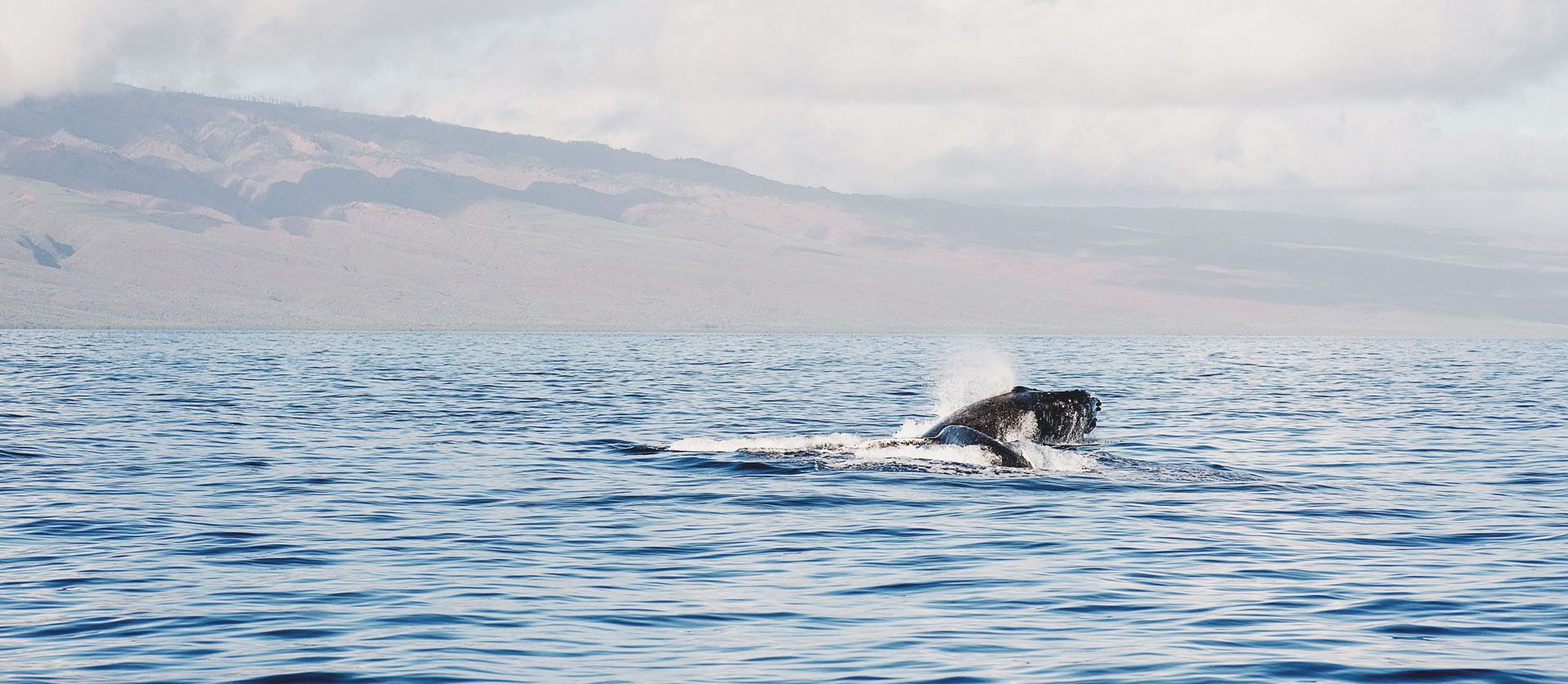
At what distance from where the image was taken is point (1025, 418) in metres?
26.9

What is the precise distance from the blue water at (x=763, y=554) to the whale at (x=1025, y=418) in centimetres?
100

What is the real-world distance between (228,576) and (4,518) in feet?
18.9

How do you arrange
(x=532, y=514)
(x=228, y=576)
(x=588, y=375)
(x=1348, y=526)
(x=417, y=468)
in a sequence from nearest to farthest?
(x=228, y=576)
(x=1348, y=526)
(x=532, y=514)
(x=417, y=468)
(x=588, y=375)

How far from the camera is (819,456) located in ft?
85.8

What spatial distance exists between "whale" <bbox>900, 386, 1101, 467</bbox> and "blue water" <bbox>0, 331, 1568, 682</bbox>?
39.3 inches

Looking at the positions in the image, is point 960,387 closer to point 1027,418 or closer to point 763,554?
point 1027,418

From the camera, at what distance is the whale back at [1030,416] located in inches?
1052

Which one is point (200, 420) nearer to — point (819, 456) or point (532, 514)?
point (819, 456)

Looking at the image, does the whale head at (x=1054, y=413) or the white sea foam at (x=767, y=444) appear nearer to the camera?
the whale head at (x=1054, y=413)

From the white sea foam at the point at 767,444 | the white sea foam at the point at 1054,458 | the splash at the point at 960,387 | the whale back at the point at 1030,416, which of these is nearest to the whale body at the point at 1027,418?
the whale back at the point at 1030,416

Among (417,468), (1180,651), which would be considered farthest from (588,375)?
(1180,651)

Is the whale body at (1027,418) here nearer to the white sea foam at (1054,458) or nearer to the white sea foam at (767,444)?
the white sea foam at (1054,458)

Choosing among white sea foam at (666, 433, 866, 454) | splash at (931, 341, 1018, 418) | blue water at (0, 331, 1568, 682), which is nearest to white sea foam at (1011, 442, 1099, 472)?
blue water at (0, 331, 1568, 682)

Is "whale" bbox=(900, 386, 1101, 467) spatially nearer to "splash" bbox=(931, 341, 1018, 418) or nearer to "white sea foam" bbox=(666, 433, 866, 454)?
"splash" bbox=(931, 341, 1018, 418)
